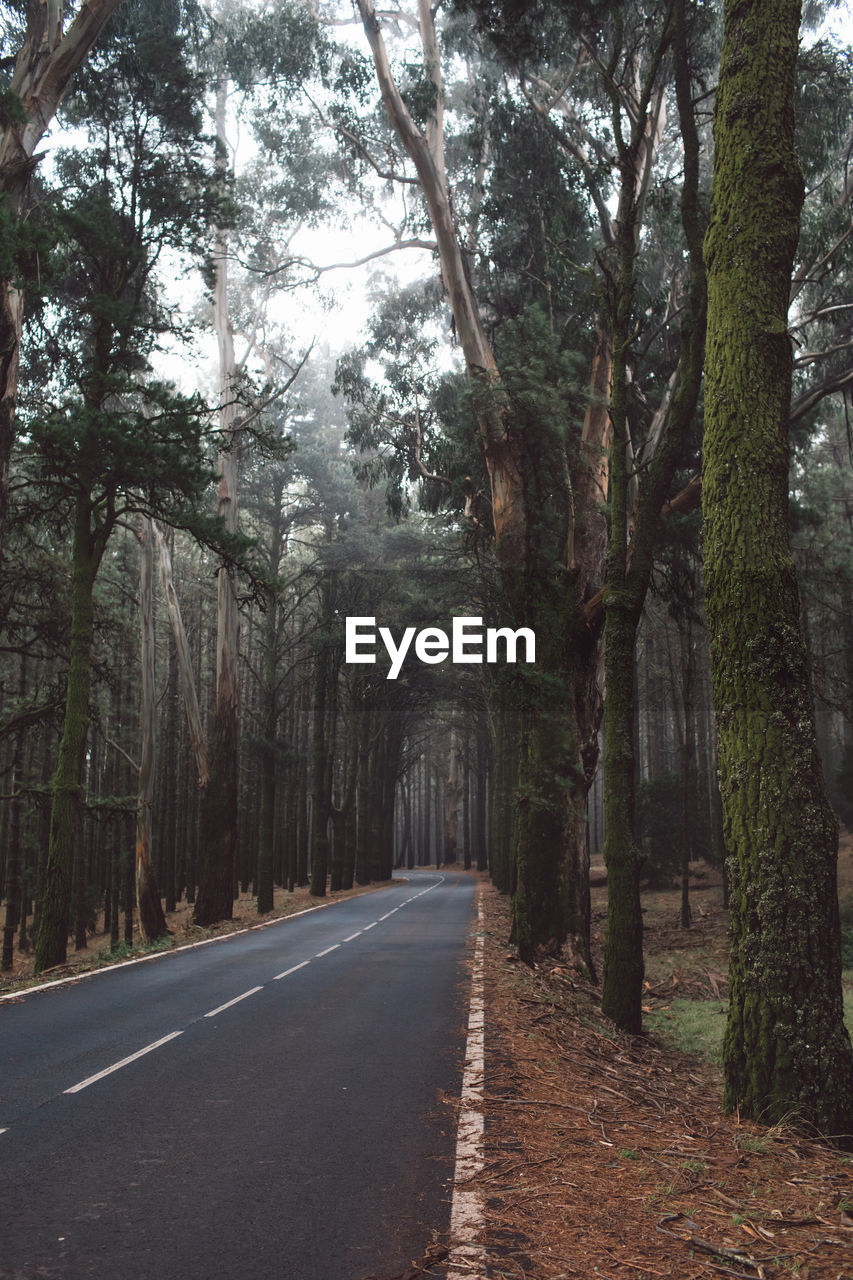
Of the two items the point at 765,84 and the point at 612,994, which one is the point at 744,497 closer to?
the point at 765,84

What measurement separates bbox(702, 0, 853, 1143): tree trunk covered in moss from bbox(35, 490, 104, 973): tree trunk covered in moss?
12.1 meters

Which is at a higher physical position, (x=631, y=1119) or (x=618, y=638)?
(x=618, y=638)

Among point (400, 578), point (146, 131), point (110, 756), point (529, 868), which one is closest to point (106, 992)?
point (529, 868)

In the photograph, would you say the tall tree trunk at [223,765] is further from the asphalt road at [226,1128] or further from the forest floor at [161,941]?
the asphalt road at [226,1128]

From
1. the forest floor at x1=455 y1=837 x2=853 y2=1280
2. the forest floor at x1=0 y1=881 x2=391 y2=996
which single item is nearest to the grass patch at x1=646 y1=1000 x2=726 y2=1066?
the forest floor at x1=455 y1=837 x2=853 y2=1280

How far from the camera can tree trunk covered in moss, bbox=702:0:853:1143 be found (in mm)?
6035

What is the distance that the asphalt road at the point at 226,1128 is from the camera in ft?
14.0

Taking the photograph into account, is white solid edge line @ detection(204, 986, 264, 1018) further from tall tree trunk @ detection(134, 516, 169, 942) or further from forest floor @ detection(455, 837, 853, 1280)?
tall tree trunk @ detection(134, 516, 169, 942)

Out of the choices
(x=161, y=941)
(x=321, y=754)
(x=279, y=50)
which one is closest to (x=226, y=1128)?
(x=161, y=941)

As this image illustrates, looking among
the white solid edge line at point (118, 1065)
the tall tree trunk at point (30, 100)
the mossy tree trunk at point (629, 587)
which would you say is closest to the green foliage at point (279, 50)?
the tall tree trunk at point (30, 100)

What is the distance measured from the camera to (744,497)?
6.60 metres

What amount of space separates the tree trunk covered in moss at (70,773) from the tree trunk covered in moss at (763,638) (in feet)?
39.7

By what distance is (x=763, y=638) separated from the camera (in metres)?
6.33

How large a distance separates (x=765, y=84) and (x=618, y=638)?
5178mm
